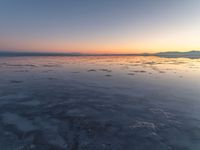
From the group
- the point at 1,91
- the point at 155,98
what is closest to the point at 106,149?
the point at 155,98

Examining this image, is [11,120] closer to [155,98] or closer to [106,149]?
[106,149]

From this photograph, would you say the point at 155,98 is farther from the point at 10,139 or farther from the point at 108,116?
the point at 10,139

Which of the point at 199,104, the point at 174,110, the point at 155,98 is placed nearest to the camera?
the point at 174,110

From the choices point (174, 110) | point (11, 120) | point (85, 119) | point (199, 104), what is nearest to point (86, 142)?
point (85, 119)

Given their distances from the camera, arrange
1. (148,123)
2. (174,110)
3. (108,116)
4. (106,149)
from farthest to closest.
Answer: (174,110), (108,116), (148,123), (106,149)

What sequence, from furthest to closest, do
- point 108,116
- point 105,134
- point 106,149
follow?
point 108,116, point 105,134, point 106,149

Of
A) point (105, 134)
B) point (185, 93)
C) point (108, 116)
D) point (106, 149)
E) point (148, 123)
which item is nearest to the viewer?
point (106, 149)

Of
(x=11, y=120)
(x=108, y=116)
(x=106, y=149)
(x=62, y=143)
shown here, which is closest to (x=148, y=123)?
(x=108, y=116)

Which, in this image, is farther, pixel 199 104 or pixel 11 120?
pixel 199 104

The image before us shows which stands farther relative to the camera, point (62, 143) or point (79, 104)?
point (79, 104)
